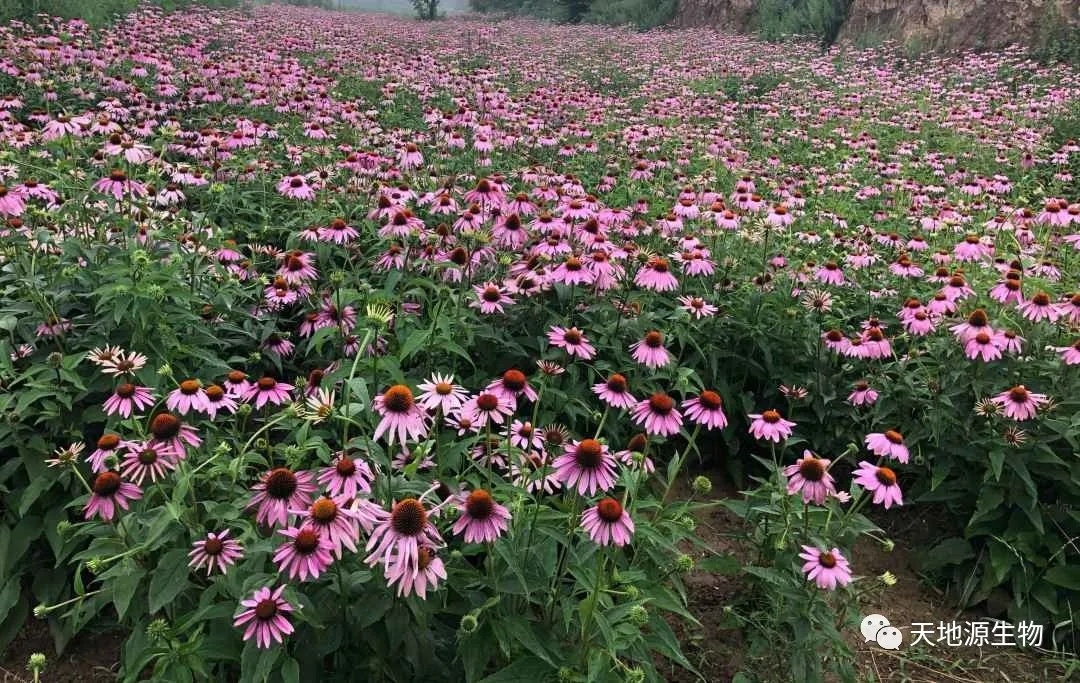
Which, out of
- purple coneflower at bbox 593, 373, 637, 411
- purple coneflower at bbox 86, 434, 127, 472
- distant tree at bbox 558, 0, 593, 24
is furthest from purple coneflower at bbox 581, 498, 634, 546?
distant tree at bbox 558, 0, 593, 24

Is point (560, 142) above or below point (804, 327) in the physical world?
above

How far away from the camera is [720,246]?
15.0 ft

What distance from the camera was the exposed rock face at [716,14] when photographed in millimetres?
21188

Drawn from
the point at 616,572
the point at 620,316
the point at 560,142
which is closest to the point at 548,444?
the point at 616,572

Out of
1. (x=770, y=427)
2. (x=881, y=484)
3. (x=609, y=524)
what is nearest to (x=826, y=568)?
(x=881, y=484)

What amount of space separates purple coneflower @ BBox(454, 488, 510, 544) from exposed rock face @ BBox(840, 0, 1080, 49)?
1622 centimetres

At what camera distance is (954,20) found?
15555mm

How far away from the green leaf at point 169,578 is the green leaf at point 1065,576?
10.5 feet

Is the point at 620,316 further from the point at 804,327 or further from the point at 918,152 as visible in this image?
the point at 918,152

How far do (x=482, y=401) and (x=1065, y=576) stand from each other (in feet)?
8.45

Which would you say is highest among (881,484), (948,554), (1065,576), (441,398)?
(441,398)

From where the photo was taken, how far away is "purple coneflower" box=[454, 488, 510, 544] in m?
1.73

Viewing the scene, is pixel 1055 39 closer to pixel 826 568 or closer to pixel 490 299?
pixel 490 299

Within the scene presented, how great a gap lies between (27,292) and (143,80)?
5613 mm
